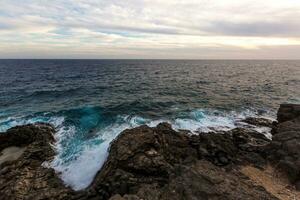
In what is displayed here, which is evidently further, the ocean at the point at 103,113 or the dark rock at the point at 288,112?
the dark rock at the point at 288,112

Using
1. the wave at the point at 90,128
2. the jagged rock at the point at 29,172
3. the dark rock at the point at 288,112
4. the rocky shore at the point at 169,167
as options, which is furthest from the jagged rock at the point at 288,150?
the jagged rock at the point at 29,172

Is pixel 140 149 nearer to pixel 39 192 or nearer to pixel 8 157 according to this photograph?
pixel 39 192

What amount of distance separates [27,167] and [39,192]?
301 centimetres

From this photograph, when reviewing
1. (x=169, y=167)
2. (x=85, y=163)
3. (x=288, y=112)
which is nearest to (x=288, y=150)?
(x=169, y=167)

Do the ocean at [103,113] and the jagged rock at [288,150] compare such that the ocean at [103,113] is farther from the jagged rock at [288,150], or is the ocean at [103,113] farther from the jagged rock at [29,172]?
the jagged rock at [288,150]

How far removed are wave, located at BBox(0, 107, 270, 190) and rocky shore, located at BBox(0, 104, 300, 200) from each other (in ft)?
3.66

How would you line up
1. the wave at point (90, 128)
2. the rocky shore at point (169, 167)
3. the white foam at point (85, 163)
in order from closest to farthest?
the rocky shore at point (169, 167) → the white foam at point (85, 163) → the wave at point (90, 128)

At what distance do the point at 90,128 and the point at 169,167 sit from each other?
1149cm

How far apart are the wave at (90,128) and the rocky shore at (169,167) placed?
1.11m

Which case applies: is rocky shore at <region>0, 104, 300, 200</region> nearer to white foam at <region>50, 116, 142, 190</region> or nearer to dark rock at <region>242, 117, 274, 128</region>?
white foam at <region>50, 116, 142, 190</region>

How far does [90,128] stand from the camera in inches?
931

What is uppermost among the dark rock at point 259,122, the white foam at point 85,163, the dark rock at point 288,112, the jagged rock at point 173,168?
the dark rock at point 288,112

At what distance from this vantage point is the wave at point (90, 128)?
16.6m

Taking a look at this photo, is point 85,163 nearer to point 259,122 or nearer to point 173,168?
point 173,168
